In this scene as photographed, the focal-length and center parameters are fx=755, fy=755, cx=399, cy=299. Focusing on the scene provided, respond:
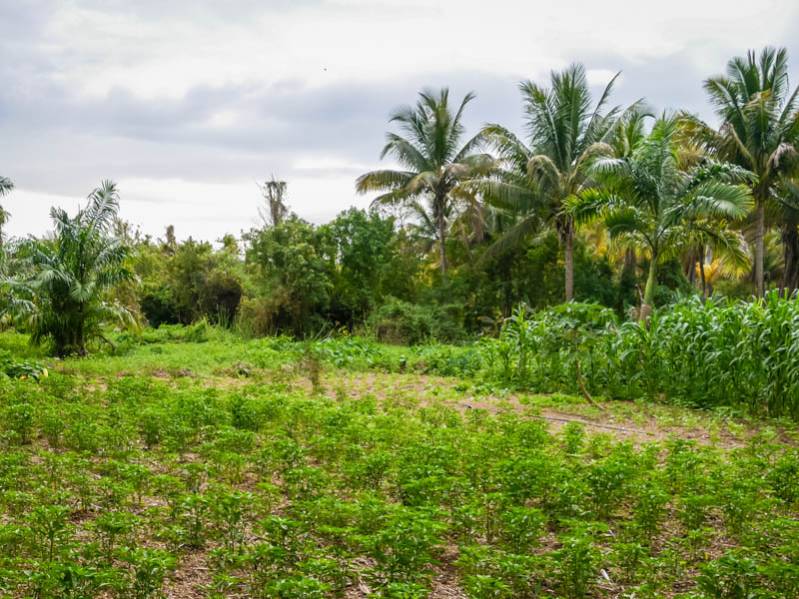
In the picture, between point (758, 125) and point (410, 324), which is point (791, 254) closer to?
point (758, 125)

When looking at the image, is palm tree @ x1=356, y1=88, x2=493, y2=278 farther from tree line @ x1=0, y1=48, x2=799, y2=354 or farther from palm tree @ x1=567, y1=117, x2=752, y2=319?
palm tree @ x1=567, y1=117, x2=752, y2=319

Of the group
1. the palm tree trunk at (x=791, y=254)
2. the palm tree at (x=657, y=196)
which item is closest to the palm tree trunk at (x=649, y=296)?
the palm tree at (x=657, y=196)

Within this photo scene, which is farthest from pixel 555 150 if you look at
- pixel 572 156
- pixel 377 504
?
pixel 377 504

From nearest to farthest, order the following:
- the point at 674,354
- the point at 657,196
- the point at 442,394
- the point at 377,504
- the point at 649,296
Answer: the point at 377,504 < the point at 674,354 < the point at 442,394 < the point at 649,296 < the point at 657,196

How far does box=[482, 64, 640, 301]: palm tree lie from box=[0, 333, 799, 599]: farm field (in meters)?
15.5

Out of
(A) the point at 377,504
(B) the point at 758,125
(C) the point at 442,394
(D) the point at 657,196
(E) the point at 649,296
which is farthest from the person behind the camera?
(B) the point at 758,125

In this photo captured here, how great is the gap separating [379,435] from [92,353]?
1308cm

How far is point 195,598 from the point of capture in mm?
4336

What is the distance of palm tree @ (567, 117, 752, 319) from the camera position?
16.1m

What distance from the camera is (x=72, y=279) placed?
1711cm

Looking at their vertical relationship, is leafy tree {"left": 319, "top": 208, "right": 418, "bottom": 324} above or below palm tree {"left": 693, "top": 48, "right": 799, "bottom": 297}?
below

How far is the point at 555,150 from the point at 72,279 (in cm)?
1540

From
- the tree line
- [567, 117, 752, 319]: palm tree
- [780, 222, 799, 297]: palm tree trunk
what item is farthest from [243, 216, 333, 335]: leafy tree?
[780, 222, 799, 297]: palm tree trunk

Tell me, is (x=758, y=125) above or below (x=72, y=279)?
above
